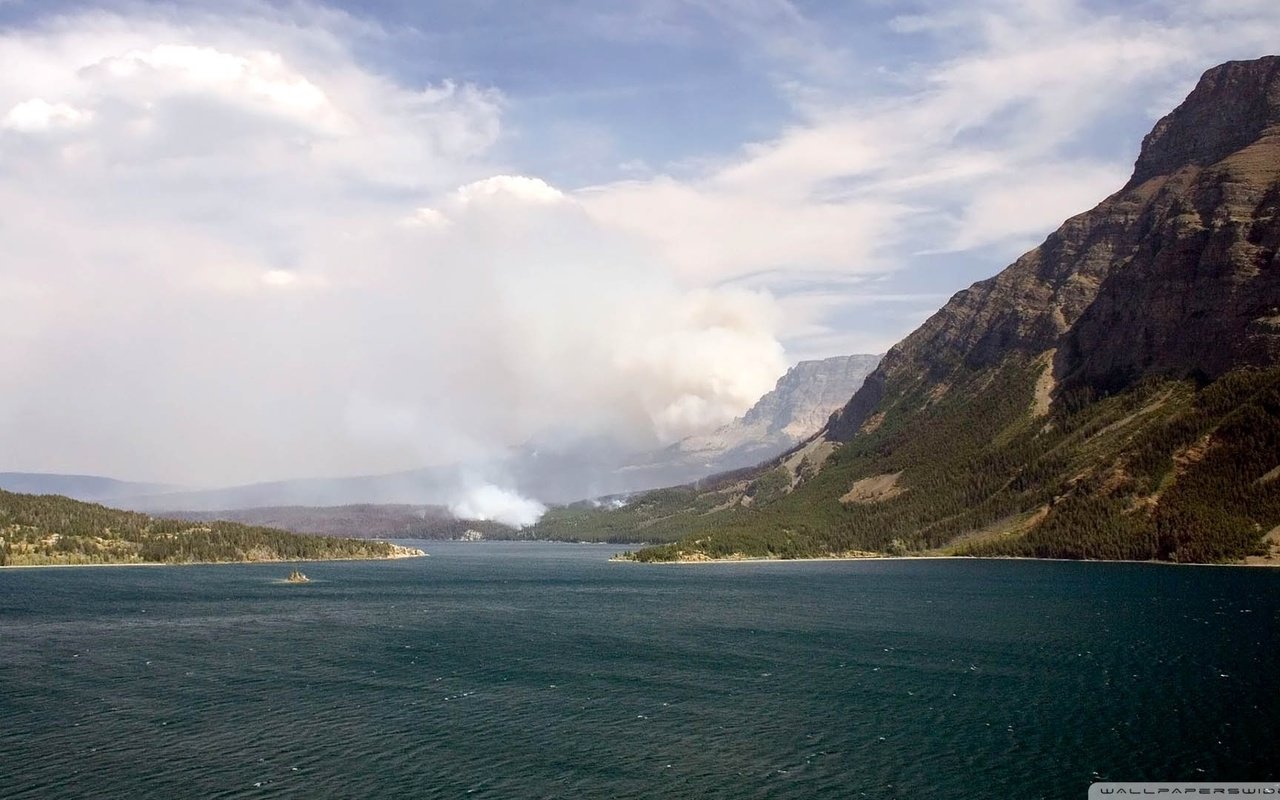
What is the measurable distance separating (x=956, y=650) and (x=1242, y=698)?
4732cm

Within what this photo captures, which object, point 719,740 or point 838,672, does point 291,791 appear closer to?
point 719,740

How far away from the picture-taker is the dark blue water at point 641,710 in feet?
273

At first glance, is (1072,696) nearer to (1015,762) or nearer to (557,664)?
(1015,762)

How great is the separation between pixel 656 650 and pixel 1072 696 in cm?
6566

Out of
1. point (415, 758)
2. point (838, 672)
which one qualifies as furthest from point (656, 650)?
point (415, 758)

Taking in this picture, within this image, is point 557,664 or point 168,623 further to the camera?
point 168,623

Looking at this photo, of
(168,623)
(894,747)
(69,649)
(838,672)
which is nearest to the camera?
(894,747)

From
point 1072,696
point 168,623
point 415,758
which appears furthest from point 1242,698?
point 168,623

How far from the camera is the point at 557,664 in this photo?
143 meters

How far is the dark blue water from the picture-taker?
8312 centimetres

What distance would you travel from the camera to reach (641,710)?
110188 millimetres

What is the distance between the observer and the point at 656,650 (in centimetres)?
15538

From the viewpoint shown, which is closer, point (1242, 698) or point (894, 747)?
point (894, 747)

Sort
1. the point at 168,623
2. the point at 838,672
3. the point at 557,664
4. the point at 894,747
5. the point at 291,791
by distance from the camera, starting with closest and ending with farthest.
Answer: the point at 291,791, the point at 894,747, the point at 838,672, the point at 557,664, the point at 168,623
